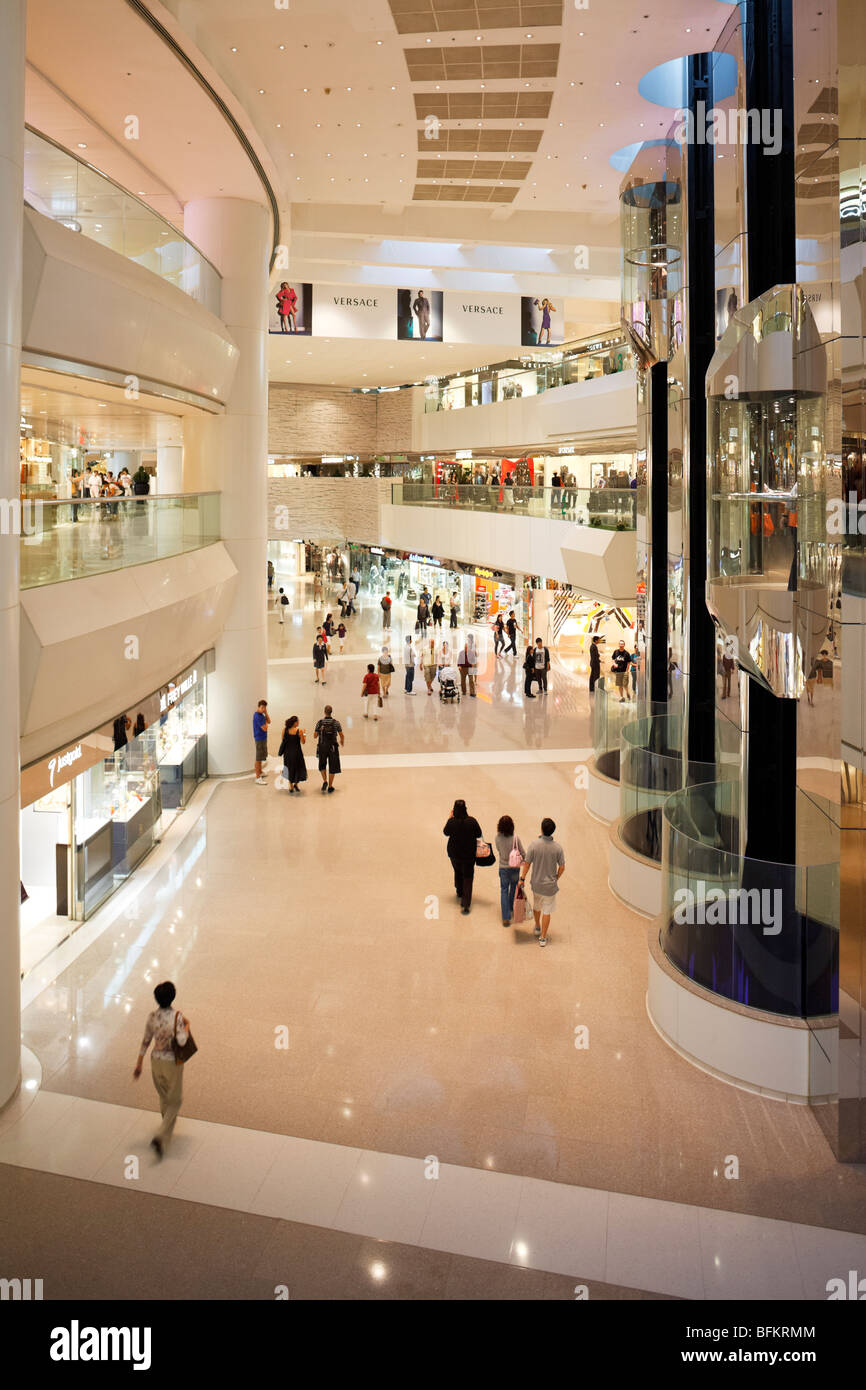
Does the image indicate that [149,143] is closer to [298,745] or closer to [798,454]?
[298,745]

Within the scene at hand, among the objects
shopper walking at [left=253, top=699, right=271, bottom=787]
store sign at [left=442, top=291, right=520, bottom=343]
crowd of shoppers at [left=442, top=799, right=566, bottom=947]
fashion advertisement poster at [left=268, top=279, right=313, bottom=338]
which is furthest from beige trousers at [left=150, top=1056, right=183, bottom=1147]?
store sign at [left=442, top=291, right=520, bottom=343]

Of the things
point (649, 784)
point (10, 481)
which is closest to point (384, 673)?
point (649, 784)

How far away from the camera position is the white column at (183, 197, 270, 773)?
15852mm

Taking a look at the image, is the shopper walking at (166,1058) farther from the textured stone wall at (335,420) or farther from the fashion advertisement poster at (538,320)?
the textured stone wall at (335,420)

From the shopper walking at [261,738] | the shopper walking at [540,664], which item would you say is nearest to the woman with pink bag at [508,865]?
the shopper walking at [261,738]

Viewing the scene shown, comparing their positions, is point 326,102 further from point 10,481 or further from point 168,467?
point 10,481

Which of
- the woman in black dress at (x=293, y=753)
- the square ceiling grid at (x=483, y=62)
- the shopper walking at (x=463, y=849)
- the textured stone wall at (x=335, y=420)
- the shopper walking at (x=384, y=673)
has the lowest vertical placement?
the shopper walking at (x=463, y=849)

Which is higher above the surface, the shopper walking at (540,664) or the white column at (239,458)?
the white column at (239,458)

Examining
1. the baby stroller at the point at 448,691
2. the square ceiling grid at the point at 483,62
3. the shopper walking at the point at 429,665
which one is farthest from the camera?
the shopper walking at the point at 429,665

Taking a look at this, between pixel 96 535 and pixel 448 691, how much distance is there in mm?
14760

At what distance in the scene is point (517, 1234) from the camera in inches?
217

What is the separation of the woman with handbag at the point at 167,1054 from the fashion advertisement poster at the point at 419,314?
2267 cm

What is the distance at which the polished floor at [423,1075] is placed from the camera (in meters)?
5.59
